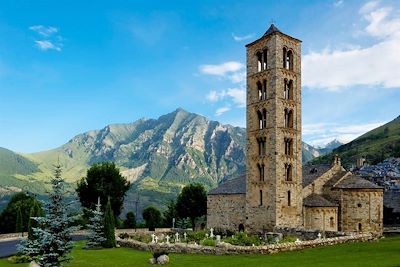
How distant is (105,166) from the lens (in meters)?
73.7

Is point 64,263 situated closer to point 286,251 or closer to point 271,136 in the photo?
point 286,251

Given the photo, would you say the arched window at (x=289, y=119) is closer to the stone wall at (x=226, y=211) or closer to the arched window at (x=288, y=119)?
the arched window at (x=288, y=119)

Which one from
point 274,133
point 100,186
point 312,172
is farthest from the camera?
point 100,186

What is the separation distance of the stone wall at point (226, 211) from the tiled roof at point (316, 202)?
27.3 feet

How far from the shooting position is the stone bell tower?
159 ft

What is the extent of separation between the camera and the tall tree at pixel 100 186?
71938 mm

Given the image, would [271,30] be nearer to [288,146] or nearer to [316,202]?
[288,146]

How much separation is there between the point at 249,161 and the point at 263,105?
7.02 metres

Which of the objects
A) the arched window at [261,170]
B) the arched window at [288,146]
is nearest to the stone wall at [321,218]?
the arched window at [261,170]

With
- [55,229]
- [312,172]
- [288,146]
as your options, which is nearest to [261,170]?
[288,146]

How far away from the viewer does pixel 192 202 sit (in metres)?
76.9

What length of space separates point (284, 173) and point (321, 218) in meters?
6.74

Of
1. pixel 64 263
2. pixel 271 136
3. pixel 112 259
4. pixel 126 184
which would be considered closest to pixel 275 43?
pixel 271 136

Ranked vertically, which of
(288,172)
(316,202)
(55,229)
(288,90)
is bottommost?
(55,229)
